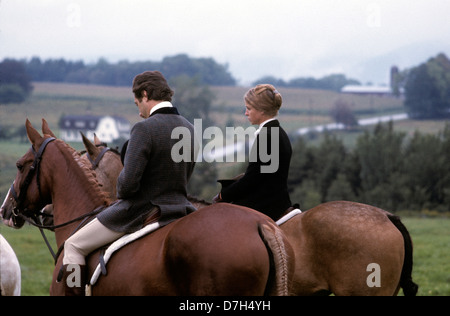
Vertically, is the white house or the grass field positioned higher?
the white house

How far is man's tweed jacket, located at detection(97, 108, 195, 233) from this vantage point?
5344 millimetres

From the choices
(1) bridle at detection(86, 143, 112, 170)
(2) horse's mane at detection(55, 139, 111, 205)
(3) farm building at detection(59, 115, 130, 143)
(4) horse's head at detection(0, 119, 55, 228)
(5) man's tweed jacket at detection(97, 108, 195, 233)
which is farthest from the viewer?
(3) farm building at detection(59, 115, 130, 143)

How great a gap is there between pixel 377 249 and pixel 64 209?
318cm

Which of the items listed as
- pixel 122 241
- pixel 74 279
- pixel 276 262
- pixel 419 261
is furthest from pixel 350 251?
pixel 419 261

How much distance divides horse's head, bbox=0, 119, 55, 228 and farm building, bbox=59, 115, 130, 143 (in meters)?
70.6

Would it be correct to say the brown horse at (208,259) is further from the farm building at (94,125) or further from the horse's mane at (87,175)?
the farm building at (94,125)

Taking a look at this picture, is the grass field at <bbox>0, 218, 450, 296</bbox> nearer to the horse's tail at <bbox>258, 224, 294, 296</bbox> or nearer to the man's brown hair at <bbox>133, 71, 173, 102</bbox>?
the horse's tail at <bbox>258, 224, 294, 296</bbox>

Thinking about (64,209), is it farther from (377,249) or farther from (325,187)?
(325,187)

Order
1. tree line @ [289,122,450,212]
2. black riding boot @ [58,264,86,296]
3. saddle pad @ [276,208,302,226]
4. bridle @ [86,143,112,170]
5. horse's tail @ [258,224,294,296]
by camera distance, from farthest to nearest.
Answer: tree line @ [289,122,450,212] → bridle @ [86,143,112,170] → saddle pad @ [276,208,302,226] → black riding boot @ [58,264,86,296] → horse's tail @ [258,224,294,296]

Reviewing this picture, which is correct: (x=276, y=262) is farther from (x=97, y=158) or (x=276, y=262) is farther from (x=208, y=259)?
(x=97, y=158)

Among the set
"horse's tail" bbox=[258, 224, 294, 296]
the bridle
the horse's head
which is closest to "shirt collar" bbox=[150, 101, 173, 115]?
the horse's head

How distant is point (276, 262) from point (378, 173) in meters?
55.3

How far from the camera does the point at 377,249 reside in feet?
20.7

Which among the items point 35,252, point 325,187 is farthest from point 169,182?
point 325,187
